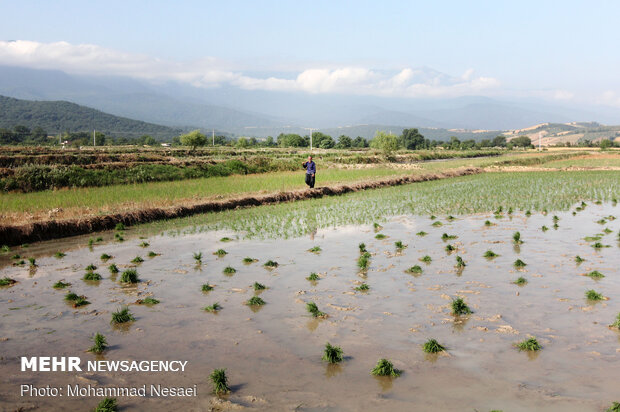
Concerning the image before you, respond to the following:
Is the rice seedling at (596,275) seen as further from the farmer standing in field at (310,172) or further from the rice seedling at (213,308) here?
the farmer standing in field at (310,172)

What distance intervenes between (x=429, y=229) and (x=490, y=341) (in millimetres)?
8808

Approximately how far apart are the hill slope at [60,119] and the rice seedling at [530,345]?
144m

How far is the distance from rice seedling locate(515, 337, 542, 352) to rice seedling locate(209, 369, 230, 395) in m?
3.62

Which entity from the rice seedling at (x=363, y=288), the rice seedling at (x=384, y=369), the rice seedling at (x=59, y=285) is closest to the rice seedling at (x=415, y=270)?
the rice seedling at (x=363, y=288)

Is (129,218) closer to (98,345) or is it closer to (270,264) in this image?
(270,264)

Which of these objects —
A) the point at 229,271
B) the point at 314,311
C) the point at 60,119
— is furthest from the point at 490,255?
the point at 60,119

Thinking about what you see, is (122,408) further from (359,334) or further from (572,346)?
(572,346)

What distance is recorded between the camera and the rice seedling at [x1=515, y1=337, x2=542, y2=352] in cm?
591

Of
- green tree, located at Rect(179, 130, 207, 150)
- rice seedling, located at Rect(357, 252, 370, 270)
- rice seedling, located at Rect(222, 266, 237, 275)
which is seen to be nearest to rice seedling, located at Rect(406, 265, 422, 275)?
rice seedling, located at Rect(357, 252, 370, 270)

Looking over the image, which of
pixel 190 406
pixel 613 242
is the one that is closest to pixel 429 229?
pixel 613 242

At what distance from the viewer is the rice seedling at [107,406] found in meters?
4.45

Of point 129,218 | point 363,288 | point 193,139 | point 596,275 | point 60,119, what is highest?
point 60,119

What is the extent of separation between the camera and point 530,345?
19.5 feet

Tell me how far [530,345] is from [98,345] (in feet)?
17.5
